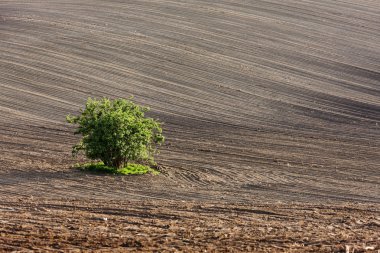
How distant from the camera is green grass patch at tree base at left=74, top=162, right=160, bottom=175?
23203 millimetres

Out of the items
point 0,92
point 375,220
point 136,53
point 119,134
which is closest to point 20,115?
point 0,92

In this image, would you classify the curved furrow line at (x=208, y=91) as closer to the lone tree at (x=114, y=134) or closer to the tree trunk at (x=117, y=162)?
the lone tree at (x=114, y=134)

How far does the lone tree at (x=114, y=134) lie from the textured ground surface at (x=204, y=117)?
1.14 metres

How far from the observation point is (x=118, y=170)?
916 inches

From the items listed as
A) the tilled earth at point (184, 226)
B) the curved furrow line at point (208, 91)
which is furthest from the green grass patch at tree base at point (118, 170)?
the tilled earth at point (184, 226)

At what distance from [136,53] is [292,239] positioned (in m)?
28.7

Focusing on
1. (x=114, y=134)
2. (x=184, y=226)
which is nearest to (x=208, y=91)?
(x=114, y=134)

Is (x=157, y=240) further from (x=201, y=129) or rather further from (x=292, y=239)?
(x=201, y=129)

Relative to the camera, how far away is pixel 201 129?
31.1 m

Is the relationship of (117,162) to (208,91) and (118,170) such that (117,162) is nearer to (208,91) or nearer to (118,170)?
(118,170)

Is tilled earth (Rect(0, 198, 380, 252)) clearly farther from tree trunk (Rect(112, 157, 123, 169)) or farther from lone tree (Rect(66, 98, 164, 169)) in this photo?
tree trunk (Rect(112, 157, 123, 169))

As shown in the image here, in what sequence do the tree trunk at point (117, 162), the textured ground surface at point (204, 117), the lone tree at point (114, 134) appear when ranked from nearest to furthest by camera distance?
the textured ground surface at point (204, 117) → the lone tree at point (114, 134) → the tree trunk at point (117, 162)

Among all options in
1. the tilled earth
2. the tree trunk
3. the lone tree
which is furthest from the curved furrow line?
the tilled earth

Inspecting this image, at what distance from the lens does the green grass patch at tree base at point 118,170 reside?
76.1 ft
